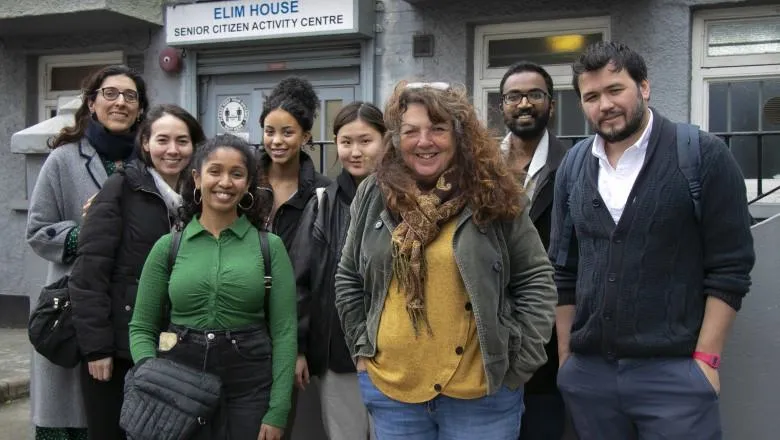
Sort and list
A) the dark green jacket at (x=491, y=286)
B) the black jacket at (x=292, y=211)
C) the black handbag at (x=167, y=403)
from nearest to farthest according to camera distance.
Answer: the dark green jacket at (x=491, y=286), the black handbag at (x=167, y=403), the black jacket at (x=292, y=211)

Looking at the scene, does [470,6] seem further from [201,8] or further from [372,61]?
[201,8]

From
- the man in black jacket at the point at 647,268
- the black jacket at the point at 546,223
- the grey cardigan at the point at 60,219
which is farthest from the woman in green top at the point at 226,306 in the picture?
the man in black jacket at the point at 647,268

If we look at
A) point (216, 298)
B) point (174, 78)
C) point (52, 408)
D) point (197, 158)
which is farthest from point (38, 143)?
point (174, 78)

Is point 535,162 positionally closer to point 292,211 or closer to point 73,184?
point 292,211

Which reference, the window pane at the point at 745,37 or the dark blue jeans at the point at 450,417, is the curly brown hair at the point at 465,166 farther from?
the window pane at the point at 745,37

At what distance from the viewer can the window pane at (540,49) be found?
7590 mm

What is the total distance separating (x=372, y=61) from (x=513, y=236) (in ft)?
19.2

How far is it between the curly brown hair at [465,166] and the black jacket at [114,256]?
1193 mm

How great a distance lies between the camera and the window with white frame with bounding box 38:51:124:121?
9.64 m

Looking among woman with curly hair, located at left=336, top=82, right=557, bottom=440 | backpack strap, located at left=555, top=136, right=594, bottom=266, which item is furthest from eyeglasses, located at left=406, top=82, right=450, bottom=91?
backpack strap, located at left=555, top=136, right=594, bottom=266

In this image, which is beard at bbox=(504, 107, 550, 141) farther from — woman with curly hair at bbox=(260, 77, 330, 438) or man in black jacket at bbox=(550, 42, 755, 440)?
woman with curly hair at bbox=(260, 77, 330, 438)

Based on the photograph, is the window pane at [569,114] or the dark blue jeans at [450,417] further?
the window pane at [569,114]

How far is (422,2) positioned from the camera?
7719 mm

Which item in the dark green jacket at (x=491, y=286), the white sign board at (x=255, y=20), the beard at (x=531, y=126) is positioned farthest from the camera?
the white sign board at (x=255, y=20)
